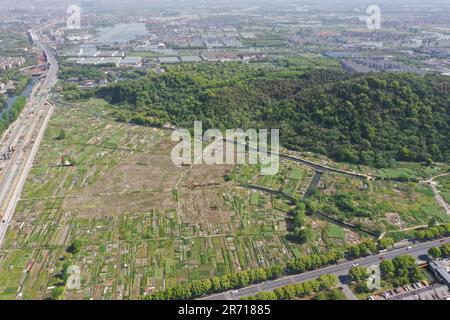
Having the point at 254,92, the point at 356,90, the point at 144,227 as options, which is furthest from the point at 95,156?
the point at 356,90

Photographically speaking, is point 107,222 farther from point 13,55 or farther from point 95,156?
point 13,55

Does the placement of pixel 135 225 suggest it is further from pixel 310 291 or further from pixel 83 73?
pixel 83 73

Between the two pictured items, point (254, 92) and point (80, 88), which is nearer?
point (254, 92)

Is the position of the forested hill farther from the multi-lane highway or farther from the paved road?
the paved road

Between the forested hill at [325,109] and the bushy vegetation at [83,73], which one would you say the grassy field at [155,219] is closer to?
the forested hill at [325,109]

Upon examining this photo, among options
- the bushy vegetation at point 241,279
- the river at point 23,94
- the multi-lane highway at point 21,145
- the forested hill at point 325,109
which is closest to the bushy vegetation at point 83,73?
the multi-lane highway at point 21,145

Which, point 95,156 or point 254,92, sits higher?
point 254,92
